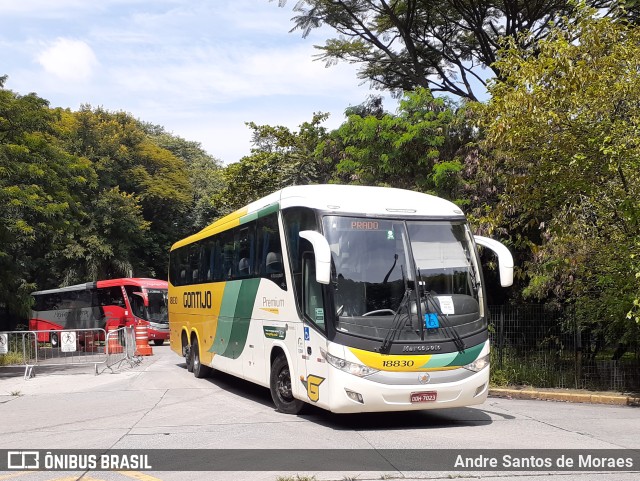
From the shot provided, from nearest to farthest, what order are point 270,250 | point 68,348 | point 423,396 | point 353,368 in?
point 353,368, point 423,396, point 270,250, point 68,348

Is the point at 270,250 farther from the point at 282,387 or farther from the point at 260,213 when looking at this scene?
the point at 282,387

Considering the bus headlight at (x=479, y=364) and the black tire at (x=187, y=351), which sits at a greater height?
the bus headlight at (x=479, y=364)

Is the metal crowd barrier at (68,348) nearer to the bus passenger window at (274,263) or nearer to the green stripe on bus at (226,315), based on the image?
the green stripe on bus at (226,315)

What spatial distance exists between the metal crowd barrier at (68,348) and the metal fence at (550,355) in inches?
410

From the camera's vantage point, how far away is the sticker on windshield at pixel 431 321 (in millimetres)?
9641

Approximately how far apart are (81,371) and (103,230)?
2441 centimetres

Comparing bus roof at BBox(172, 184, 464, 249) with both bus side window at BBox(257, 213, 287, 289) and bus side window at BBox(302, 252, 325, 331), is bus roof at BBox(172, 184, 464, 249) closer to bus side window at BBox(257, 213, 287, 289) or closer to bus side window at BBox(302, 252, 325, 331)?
bus side window at BBox(257, 213, 287, 289)

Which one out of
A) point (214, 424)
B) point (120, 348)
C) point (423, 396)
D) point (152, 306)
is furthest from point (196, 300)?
point (152, 306)

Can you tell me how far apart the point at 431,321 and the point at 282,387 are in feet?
9.73

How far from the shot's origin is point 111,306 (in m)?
33.8

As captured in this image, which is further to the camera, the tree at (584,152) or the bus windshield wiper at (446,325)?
the tree at (584,152)

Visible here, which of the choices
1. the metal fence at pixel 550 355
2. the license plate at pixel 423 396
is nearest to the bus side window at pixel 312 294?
the license plate at pixel 423 396

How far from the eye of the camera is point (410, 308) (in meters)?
9.60

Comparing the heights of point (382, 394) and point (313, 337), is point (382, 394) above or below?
below
